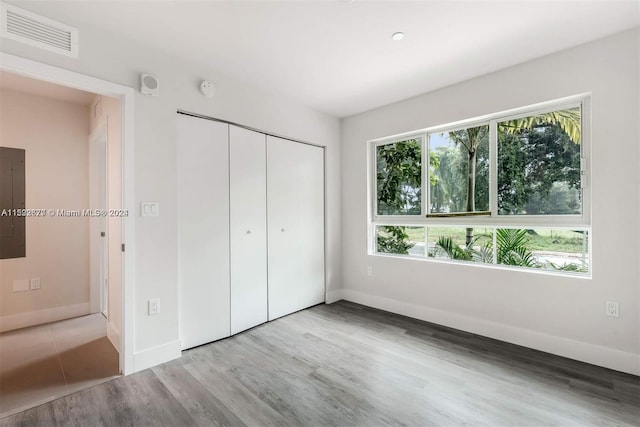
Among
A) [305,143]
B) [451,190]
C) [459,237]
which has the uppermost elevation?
[305,143]

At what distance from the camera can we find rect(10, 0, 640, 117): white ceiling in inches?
75.2

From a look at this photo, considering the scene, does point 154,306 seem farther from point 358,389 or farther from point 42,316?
point 42,316

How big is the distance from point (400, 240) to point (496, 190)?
1.24 meters

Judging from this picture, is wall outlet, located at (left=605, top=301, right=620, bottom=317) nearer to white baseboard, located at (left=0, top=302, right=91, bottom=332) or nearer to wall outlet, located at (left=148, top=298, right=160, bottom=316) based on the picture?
wall outlet, located at (left=148, top=298, right=160, bottom=316)

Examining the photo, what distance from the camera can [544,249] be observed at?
8.76 feet

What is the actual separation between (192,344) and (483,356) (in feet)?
8.24

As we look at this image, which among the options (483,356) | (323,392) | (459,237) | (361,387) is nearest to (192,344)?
(323,392)

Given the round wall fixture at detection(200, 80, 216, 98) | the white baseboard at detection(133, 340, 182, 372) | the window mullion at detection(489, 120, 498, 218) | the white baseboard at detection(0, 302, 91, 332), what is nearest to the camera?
the white baseboard at detection(133, 340, 182, 372)

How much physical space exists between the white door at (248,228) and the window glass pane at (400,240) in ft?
5.15

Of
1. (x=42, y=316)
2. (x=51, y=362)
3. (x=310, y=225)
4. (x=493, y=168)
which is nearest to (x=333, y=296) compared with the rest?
(x=310, y=225)

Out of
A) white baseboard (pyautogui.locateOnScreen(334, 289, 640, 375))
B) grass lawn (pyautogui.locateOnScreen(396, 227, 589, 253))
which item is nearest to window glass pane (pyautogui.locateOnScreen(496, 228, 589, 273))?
grass lawn (pyautogui.locateOnScreen(396, 227, 589, 253))

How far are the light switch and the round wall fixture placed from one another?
42.8 inches

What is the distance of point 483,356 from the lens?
2451 mm

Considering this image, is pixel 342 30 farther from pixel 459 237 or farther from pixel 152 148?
pixel 459 237
